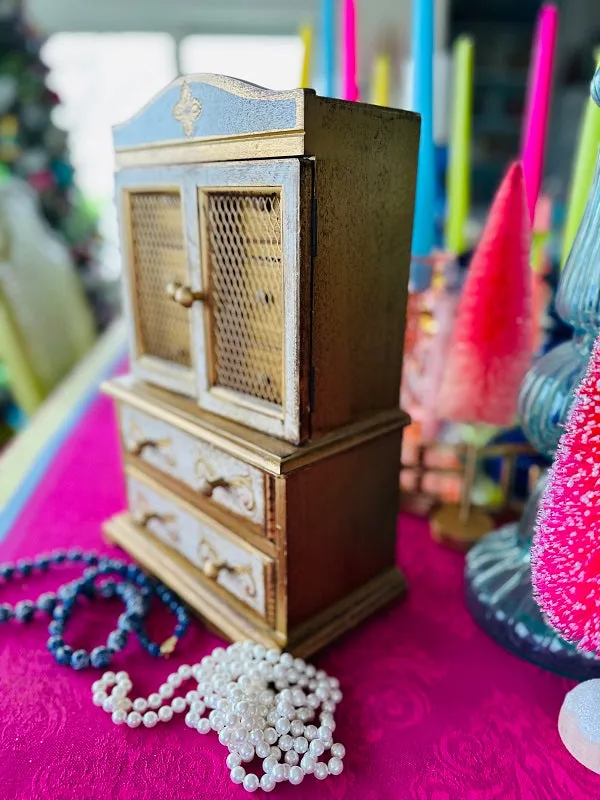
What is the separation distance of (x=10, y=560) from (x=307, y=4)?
428 centimetres

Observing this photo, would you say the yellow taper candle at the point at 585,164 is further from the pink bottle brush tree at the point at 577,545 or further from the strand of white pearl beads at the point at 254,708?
the strand of white pearl beads at the point at 254,708

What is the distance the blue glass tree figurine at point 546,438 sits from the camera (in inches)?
26.1

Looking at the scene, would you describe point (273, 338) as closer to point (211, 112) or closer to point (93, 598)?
point (211, 112)

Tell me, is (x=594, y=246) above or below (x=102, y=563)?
above

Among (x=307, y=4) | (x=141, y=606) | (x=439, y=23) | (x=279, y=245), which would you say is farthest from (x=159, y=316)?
(x=307, y=4)

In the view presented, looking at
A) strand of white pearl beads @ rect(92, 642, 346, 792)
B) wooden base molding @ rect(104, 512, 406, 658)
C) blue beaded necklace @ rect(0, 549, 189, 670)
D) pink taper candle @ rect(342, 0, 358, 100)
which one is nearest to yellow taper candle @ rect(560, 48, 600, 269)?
pink taper candle @ rect(342, 0, 358, 100)

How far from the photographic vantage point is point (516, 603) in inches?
30.2

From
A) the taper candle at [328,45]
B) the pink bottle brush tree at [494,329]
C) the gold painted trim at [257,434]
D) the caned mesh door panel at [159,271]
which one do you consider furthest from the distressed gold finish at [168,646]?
the taper candle at [328,45]

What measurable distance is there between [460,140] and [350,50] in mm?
275

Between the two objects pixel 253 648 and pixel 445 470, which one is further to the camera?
pixel 445 470

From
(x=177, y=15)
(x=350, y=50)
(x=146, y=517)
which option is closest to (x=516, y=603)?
(x=146, y=517)

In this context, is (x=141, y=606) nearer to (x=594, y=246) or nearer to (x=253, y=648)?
(x=253, y=648)

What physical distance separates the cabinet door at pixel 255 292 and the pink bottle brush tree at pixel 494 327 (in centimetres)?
30

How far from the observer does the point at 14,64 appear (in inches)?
97.4
